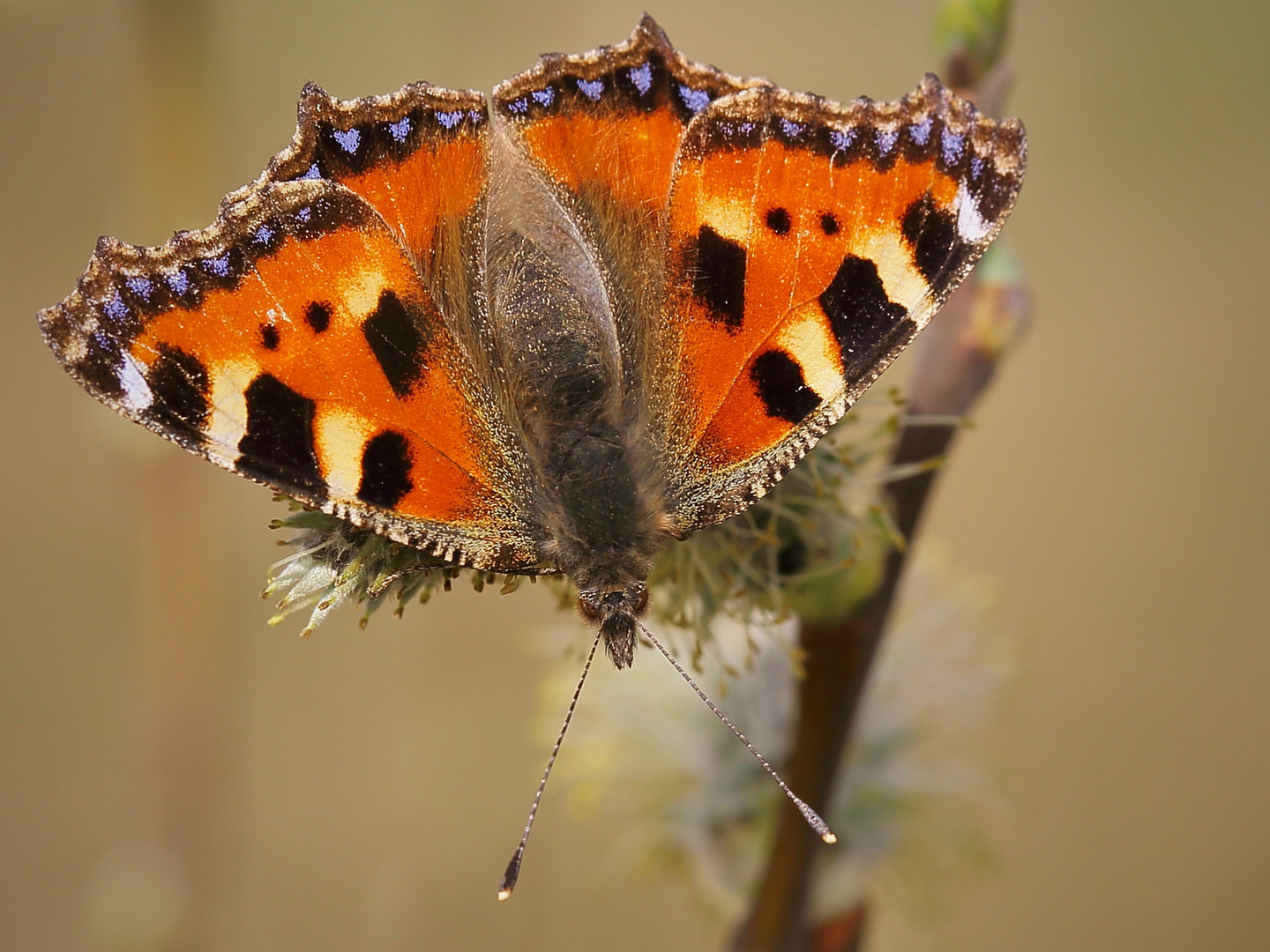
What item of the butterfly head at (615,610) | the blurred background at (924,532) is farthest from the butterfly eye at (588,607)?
the blurred background at (924,532)

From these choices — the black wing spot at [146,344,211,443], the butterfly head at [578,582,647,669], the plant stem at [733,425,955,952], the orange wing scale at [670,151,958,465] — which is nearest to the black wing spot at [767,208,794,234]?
the orange wing scale at [670,151,958,465]

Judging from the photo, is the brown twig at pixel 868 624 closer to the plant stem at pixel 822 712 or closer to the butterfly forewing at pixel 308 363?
the plant stem at pixel 822 712

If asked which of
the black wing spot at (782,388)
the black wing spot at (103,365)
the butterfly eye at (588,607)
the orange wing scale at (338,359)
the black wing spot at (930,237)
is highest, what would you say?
the black wing spot at (930,237)

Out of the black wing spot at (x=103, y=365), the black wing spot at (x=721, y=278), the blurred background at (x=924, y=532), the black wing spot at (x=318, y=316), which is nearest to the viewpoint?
the black wing spot at (x=103, y=365)

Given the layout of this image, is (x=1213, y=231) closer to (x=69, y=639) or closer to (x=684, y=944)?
(x=684, y=944)

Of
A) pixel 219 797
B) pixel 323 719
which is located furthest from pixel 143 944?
pixel 323 719

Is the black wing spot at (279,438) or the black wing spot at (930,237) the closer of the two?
the black wing spot at (279,438)

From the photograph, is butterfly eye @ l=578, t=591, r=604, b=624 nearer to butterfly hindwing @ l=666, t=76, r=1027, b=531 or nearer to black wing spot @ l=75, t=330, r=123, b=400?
butterfly hindwing @ l=666, t=76, r=1027, b=531

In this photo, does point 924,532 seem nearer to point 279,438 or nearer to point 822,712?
point 822,712

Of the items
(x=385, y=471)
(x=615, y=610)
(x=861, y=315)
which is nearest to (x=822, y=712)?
(x=615, y=610)
